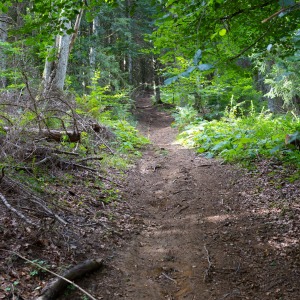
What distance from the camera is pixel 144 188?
7.78 metres

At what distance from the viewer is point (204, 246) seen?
4.74 metres

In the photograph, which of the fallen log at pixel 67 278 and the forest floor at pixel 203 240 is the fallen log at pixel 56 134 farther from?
the fallen log at pixel 67 278

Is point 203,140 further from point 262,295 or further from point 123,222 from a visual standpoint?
point 262,295

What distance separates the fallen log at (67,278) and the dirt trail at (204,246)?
0.16 m

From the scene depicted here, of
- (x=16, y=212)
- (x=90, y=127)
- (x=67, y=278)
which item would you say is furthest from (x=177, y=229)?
(x=90, y=127)

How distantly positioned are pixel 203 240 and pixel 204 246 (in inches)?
7.9

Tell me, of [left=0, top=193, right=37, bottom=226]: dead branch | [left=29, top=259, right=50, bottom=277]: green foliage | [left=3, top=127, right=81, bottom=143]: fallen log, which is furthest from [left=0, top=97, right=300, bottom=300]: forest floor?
[left=3, top=127, right=81, bottom=143]: fallen log

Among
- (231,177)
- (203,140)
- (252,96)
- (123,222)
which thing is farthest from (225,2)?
(252,96)

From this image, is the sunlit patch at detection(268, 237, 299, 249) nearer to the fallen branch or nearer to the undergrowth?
the undergrowth

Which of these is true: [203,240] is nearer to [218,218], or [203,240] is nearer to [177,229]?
[177,229]

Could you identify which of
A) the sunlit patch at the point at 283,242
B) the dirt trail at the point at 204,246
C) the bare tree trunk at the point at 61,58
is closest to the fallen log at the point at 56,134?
the dirt trail at the point at 204,246

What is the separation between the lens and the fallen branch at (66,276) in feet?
10.2

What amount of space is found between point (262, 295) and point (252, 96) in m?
18.0

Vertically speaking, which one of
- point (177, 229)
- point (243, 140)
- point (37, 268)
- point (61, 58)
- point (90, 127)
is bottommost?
point (177, 229)
